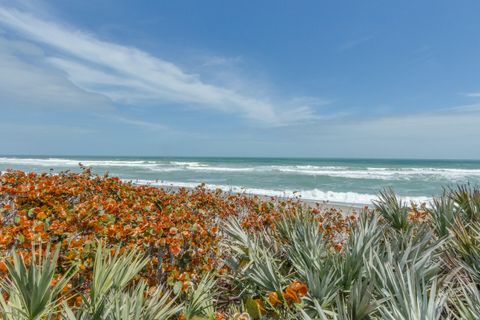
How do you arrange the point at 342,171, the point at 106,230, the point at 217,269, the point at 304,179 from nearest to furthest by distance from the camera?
the point at 106,230
the point at 217,269
the point at 304,179
the point at 342,171

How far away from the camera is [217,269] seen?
3207 mm

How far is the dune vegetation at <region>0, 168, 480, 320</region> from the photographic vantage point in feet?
5.70

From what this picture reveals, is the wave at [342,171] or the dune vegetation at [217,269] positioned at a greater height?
the dune vegetation at [217,269]

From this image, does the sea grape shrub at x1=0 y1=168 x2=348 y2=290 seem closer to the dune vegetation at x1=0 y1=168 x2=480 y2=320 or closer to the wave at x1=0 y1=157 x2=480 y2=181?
the dune vegetation at x1=0 y1=168 x2=480 y2=320

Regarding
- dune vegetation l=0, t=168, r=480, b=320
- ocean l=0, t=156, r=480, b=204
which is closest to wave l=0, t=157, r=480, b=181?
ocean l=0, t=156, r=480, b=204

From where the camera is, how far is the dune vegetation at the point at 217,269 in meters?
1.74

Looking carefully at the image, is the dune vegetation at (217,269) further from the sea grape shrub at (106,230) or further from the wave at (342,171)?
the wave at (342,171)

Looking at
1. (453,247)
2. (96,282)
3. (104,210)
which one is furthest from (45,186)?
(453,247)

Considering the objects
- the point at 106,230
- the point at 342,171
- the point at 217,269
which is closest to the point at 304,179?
the point at 342,171

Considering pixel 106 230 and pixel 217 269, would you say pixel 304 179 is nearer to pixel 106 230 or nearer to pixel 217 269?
pixel 217 269

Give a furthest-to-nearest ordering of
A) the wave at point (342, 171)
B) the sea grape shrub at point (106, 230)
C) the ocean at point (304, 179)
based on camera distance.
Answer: the wave at point (342, 171)
the ocean at point (304, 179)
the sea grape shrub at point (106, 230)

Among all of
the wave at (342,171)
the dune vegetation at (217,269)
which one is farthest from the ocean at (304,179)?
the dune vegetation at (217,269)

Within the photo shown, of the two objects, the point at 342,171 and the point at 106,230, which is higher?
the point at 106,230

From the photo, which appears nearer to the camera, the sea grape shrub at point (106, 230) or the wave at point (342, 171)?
the sea grape shrub at point (106, 230)
